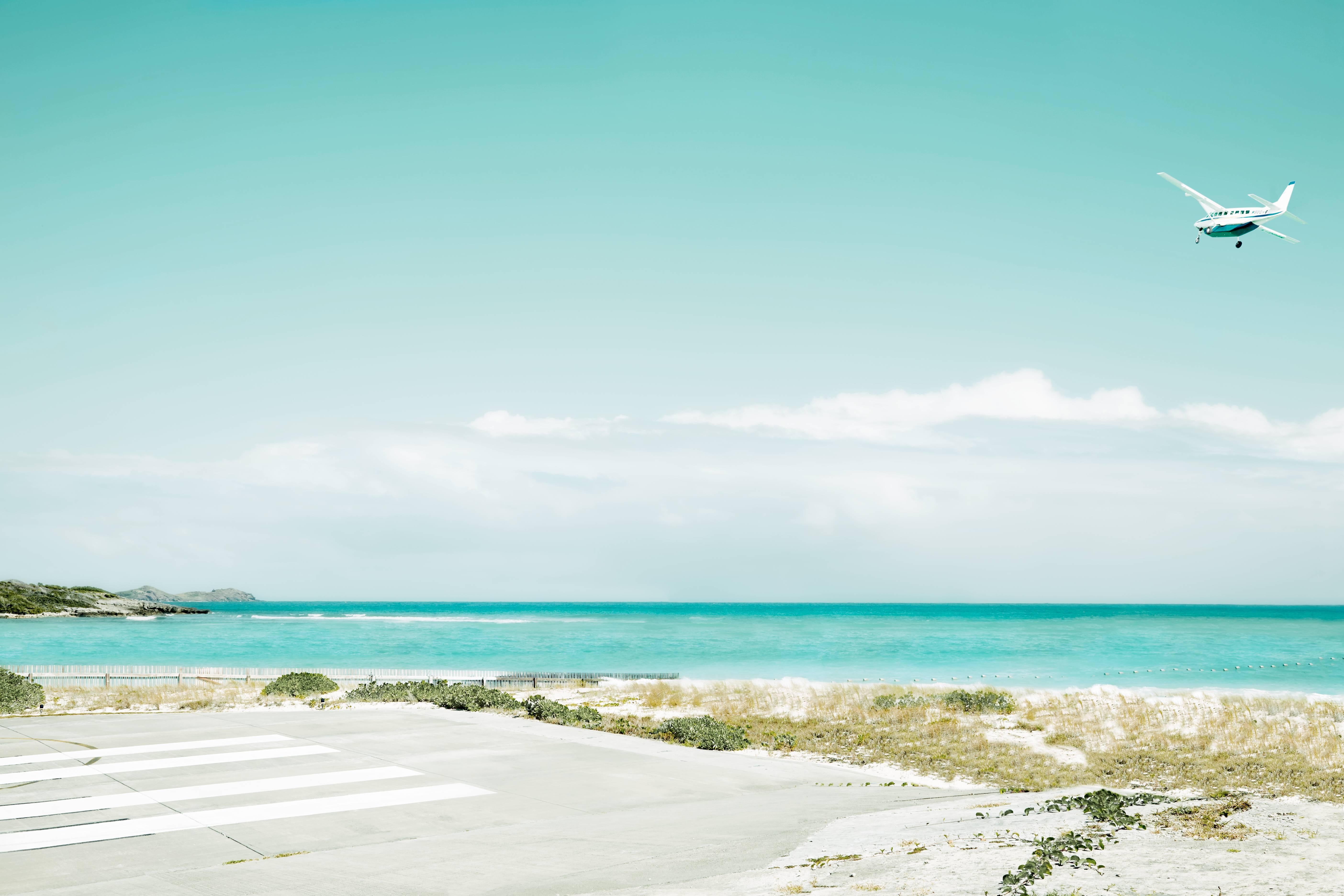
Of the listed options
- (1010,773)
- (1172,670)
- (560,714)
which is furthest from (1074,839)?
(1172,670)

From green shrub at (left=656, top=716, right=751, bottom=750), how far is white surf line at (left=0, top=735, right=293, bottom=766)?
23.9ft

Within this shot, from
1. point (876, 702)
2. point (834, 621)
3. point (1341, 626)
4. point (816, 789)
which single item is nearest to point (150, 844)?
point (816, 789)

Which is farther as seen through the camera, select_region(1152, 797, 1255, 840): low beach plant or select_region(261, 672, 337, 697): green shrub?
select_region(261, 672, 337, 697): green shrub

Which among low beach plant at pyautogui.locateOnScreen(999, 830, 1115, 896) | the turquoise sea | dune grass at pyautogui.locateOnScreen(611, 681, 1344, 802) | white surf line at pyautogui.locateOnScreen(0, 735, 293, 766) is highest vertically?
low beach plant at pyautogui.locateOnScreen(999, 830, 1115, 896)

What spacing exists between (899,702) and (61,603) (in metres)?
136

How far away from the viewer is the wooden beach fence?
32.8 m

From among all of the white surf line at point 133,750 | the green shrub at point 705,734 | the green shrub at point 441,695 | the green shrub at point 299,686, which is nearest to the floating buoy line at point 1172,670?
the green shrub at point 441,695

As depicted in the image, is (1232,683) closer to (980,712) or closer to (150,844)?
(980,712)

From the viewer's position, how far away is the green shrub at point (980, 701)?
901 inches

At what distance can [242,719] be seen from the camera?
64.7 feet

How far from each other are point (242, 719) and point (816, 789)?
1264 centimetres

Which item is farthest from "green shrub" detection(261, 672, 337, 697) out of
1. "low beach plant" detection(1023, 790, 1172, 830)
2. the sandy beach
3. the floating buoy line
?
the floating buoy line

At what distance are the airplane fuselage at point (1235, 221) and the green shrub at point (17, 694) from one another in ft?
86.5

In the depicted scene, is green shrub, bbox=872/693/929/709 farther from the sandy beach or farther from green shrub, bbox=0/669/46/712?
green shrub, bbox=0/669/46/712
